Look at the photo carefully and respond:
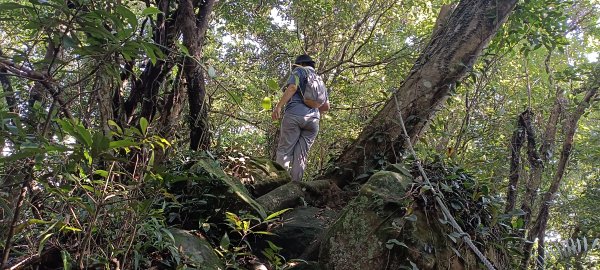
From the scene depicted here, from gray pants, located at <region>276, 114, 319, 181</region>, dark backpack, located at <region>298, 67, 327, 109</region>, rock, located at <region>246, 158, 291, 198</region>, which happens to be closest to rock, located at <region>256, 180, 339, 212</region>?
rock, located at <region>246, 158, 291, 198</region>

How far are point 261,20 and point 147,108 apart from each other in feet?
16.9

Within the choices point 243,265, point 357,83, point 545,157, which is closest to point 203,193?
point 243,265

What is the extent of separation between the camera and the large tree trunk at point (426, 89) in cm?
473

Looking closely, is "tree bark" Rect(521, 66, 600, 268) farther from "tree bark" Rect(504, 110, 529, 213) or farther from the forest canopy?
"tree bark" Rect(504, 110, 529, 213)

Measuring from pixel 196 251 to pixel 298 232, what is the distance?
37.2 inches

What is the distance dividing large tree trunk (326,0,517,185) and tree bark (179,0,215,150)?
1.47m

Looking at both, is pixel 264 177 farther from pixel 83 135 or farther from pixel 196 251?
pixel 83 135

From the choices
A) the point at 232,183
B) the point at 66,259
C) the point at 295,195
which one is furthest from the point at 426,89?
the point at 66,259

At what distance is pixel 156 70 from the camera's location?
390 cm

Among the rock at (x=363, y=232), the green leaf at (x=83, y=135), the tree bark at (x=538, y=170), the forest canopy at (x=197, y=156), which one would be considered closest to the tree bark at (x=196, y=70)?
the forest canopy at (x=197, y=156)

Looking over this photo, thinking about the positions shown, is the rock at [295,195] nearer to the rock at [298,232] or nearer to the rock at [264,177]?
the rock at [298,232]

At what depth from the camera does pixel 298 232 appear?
11.3 feet

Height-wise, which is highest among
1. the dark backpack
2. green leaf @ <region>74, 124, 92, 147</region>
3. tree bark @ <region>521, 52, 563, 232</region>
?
the dark backpack

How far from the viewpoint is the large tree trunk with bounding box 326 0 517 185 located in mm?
4734
